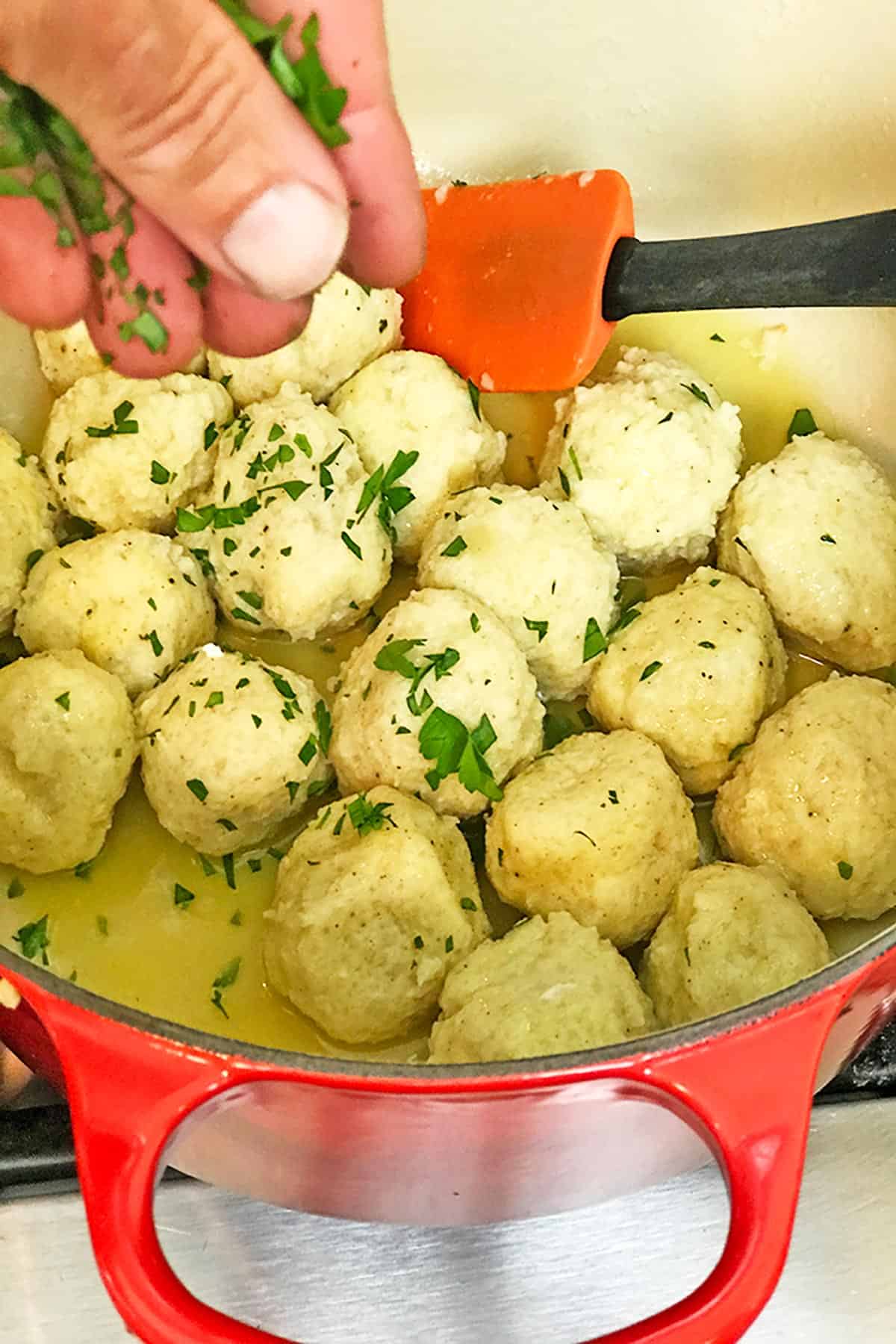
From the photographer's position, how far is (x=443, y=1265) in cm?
A: 92

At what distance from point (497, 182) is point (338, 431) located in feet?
1.24

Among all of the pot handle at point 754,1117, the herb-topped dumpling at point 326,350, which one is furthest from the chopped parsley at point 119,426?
the pot handle at point 754,1117

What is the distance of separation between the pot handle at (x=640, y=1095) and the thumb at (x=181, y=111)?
0.48 m

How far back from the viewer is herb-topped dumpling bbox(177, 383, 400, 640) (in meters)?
1.13

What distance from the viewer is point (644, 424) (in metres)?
1.18

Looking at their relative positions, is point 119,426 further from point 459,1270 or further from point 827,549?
point 459,1270

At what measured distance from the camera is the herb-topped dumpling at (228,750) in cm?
104

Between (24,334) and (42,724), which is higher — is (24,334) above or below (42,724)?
above

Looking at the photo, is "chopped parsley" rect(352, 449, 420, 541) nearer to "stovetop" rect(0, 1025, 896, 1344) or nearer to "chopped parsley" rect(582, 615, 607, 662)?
"chopped parsley" rect(582, 615, 607, 662)

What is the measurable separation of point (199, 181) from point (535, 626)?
19.7 inches

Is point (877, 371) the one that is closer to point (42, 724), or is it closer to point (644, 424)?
point (644, 424)

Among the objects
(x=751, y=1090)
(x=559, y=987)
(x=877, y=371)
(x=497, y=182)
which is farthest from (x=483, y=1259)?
(x=497, y=182)

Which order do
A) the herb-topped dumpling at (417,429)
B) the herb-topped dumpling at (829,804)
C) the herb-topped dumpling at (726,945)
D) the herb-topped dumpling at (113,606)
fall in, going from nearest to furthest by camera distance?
the herb-topped dumpling at (726,945) < the herb-topped dumpling at (829,804) < the herb-topped dumpling at (113,606) < the herb-topped dumpling at (417,429)

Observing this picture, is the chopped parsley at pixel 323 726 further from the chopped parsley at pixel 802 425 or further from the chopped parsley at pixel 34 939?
the chopped parsley at pixel 802 425
